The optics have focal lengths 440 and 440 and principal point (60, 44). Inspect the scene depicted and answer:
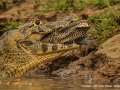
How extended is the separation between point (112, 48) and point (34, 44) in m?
1.45

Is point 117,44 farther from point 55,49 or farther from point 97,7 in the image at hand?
point 97,7

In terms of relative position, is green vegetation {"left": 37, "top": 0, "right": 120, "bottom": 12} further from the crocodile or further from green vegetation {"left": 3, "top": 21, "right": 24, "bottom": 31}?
the crocodile

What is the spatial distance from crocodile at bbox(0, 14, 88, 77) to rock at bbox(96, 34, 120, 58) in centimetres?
61

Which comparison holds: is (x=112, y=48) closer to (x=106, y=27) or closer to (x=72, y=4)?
(x=106, y=27)

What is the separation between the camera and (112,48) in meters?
8.20

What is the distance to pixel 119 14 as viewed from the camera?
9820mm

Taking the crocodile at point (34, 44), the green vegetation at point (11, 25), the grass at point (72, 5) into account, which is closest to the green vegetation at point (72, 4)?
the grass at point (72, 5)

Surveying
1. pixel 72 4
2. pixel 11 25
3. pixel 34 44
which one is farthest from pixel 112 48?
pixel 11 25

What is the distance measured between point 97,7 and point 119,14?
2.50 m

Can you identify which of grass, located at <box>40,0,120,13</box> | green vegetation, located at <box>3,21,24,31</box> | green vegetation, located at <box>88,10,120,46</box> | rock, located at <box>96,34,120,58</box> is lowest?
rock, located at <box>96,34,120,58</box>

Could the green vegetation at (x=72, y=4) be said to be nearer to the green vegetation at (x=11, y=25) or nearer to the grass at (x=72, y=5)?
the grass at (x=72, y=5)

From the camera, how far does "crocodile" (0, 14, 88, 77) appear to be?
8078mm

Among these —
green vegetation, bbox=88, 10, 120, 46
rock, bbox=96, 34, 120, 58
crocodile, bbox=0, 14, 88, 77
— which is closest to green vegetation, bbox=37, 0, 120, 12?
green vegetation, bbox=88, 10, 120, 46

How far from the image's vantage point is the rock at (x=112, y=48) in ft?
26.2
